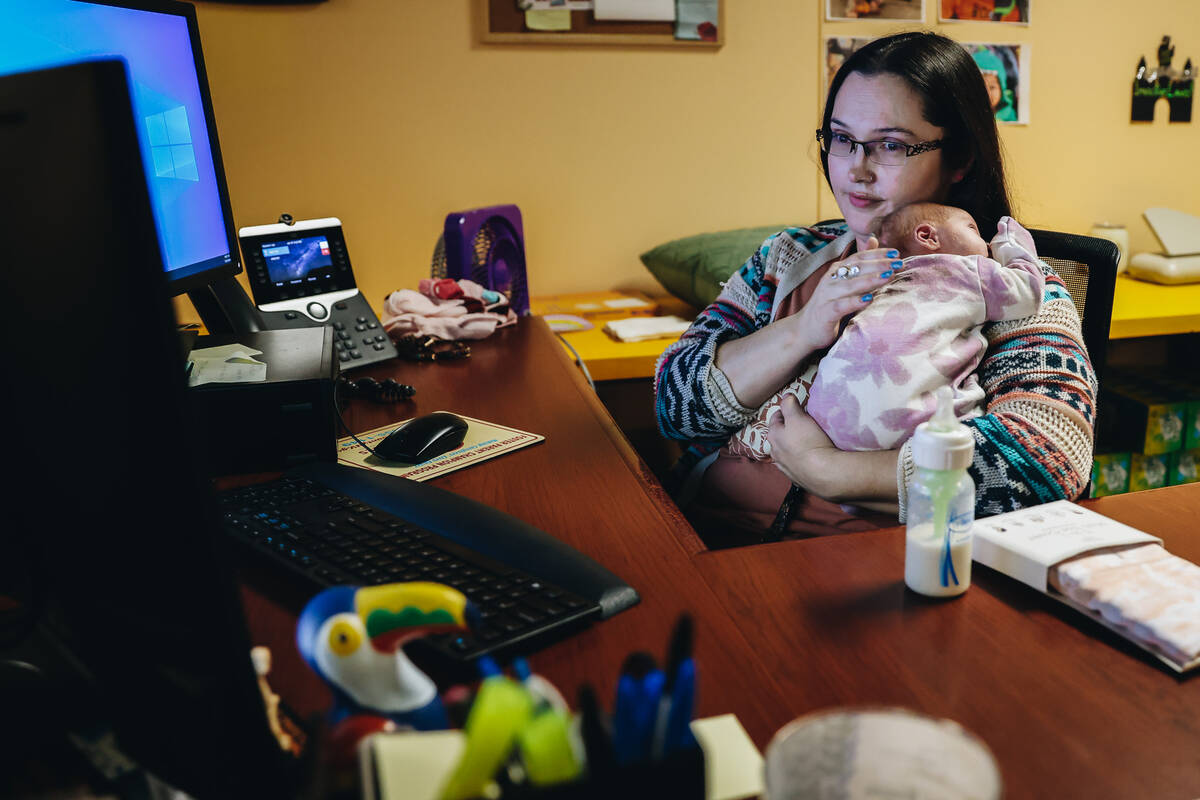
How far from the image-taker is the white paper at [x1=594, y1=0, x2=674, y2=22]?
2.28 metres

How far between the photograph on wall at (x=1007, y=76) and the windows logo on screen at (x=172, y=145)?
2.20 m

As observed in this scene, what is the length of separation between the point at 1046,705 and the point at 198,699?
0.49 metres

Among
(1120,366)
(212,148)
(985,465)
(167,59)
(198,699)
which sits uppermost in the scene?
(167,59)

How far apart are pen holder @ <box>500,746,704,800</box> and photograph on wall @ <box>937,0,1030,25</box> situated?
2.64 meters

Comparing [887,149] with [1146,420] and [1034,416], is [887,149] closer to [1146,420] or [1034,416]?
[1034,416]

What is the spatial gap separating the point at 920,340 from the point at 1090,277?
0.38 m

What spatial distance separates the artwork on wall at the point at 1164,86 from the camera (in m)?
2.65

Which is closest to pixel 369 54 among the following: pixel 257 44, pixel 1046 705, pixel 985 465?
pixel 257 44

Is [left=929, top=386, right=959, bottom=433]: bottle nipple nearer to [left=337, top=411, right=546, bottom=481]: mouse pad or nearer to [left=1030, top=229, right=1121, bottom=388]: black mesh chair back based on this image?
[left=337, top=411, right=546, bottom=481]: mouse pad

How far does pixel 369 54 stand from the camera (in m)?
2.20

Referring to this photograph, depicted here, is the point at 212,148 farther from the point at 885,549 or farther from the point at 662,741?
the point at 662,741

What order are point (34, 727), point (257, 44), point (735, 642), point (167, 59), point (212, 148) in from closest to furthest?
1. point (34, 727)
2. point (735, 642)
3. point (167, 59)
4. point (212, 148)
5. point (257, 44)

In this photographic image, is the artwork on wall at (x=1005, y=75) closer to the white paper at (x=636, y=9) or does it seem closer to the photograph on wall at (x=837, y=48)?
the photograph on wall at (x=837, y=48)

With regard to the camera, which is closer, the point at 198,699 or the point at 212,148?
the point at 198,699
